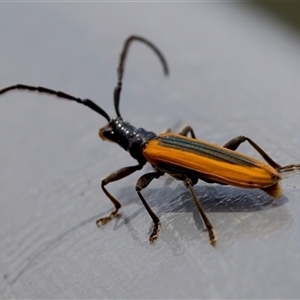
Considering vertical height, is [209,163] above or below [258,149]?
above

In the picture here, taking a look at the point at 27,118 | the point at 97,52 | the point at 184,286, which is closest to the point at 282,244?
the point at 184,286

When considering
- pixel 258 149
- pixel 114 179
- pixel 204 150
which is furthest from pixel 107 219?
pixel 258 149

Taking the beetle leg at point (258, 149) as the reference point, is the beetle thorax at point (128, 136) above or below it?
above

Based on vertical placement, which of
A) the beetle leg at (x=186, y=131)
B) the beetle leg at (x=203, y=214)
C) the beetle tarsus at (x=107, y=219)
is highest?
the beetle leg at (x=186, y=131)

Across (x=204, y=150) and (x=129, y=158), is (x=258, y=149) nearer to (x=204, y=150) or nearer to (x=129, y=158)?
(x=204, y=150)

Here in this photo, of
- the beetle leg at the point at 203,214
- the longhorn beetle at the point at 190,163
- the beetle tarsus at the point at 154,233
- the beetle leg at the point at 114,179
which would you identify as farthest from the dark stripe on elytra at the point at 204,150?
the beetle tarsus at the point at 154,233

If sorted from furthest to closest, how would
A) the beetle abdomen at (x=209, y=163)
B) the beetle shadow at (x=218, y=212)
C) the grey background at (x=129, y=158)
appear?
the beetle abdomen at (x=209, y=163) → the beetle shadow at (x=218, y=212) → the grey background at (x=129, y=158)

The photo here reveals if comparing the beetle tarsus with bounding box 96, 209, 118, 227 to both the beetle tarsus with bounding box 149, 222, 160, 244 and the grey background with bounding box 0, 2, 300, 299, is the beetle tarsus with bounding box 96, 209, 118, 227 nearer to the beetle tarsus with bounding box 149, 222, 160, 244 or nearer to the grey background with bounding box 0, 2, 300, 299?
the grey background with bounding box 0, 2, 300, 299

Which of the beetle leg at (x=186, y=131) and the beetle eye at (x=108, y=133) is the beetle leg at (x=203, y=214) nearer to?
the beetle leg at (x=186, y=131)
